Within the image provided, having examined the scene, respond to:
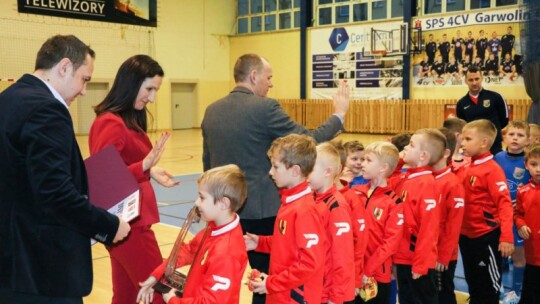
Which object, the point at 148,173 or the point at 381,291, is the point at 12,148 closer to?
the point at 148,173

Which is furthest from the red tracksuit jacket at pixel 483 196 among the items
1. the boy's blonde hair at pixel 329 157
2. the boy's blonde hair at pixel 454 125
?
the boy's blonde hair at pixel 329 157

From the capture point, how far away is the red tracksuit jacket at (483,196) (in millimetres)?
4152

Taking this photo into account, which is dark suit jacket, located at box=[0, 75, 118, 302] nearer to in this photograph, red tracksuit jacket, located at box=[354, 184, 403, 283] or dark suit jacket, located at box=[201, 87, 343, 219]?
dark suit jacket, located at box=[201, 87, 343, 219]

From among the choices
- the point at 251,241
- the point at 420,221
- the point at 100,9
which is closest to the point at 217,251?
the point at 251,241

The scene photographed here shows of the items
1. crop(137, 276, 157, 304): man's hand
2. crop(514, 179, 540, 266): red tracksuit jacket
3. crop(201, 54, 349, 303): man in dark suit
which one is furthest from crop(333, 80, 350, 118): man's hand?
crop(514, 179, 540, 266): red tracksuit jacket

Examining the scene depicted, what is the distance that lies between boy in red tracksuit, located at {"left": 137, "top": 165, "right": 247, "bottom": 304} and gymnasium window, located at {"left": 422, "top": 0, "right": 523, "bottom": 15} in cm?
1706

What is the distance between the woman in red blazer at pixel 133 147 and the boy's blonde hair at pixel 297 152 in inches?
26.6

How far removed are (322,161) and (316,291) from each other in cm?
76

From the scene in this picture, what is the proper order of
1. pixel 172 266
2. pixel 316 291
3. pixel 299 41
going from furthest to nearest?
1. pixel 299 41
2. pixel 316 291
3. pixel 172 266

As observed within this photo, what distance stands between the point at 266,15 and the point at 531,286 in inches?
838

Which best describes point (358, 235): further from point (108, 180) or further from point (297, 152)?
point (108, 180)

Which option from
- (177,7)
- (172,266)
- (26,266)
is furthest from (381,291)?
(177,7)

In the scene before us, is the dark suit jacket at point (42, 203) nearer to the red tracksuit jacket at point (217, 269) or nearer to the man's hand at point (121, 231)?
the man's hand at point (121, 231)

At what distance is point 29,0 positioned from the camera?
1820 centimetres
